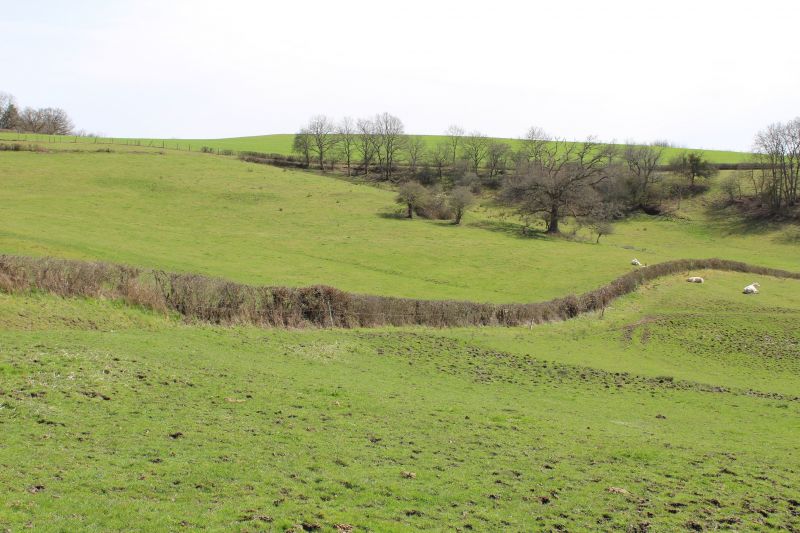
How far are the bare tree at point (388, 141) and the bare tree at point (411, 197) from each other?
40.5 meters

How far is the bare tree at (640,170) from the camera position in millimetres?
110188

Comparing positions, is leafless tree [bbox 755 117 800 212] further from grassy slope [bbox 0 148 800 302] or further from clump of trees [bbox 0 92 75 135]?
clump of trees [bbox 0 92 75 135]

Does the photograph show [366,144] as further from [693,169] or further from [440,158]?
[693,169]

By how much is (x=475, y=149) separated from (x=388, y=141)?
21.1m

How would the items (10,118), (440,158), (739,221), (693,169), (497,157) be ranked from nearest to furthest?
1. (739,221)
2. (693,169)
3. (497,157)
4. (440,158)
5. (10,118)

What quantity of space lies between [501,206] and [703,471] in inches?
3526

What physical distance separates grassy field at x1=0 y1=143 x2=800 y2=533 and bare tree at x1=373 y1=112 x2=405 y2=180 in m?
74.7

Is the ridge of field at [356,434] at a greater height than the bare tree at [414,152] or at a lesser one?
lesser

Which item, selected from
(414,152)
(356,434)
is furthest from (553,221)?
(356,434)

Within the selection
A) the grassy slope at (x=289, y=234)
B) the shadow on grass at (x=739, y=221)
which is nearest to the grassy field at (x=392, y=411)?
the grassy slope at (x=289, y=234)

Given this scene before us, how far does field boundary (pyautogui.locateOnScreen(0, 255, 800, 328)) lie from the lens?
2692cm

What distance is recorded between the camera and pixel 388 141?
129 meters

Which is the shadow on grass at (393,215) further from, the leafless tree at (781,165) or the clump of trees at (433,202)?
the leafless tree at (781,165)

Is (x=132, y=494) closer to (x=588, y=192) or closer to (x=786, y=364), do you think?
(x=786, y=364)
